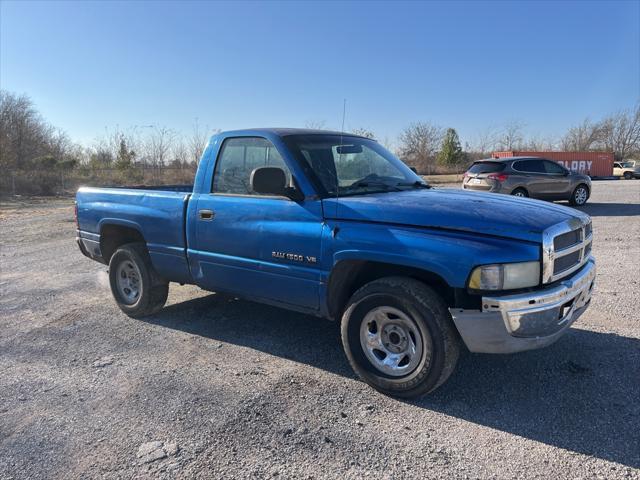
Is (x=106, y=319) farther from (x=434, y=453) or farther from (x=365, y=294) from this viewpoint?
(x=434, y=453)

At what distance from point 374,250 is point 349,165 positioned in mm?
1160

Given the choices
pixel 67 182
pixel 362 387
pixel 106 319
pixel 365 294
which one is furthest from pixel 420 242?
pixel 67 182

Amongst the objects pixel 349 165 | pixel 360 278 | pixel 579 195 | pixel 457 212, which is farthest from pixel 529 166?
pixel 457 212

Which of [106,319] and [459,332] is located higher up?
[459,332]

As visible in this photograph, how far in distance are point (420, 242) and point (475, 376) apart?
1.32m

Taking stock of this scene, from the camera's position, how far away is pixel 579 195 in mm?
15898

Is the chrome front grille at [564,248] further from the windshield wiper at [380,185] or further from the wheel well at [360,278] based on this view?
the windshield wiper at [380,185]

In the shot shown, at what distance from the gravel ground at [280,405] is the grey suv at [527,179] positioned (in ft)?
30.0

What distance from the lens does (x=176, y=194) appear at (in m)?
4.84

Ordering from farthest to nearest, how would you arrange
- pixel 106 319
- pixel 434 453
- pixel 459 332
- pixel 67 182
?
pixel 67 182 → pixel 106 319 → pixel 459 332 → pixel 434 453

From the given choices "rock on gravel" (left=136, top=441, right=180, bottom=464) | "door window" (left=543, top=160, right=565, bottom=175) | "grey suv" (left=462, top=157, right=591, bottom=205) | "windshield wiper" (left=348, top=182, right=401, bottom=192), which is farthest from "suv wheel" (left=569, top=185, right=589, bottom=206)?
"rock on gravel" (left=136, top=441, right=180, bottom=464)

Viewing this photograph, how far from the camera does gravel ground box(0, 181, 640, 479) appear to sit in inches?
109

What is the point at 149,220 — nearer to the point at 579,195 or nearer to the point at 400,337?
the point at 400,337

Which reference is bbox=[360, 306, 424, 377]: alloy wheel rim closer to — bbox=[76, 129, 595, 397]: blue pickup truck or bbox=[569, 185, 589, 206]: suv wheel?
bbox=[76, 129, 595, 397]: blue pickup truck
